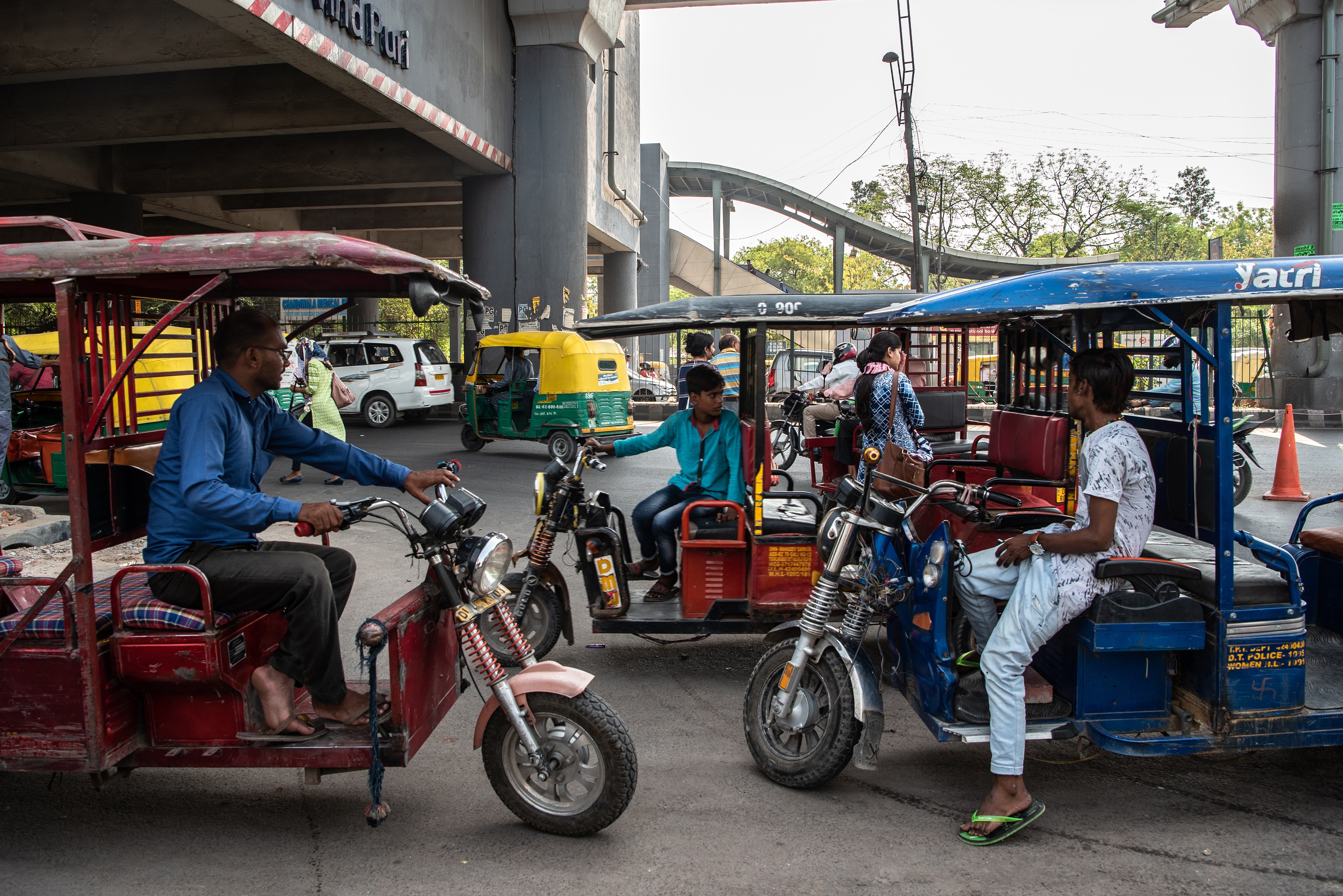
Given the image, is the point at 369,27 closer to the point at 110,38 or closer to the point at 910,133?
the point at 110,38

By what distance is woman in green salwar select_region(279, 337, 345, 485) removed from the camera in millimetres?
11242

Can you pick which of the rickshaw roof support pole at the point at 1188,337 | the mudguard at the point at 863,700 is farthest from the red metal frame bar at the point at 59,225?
the rickshaw roof support pole at the point at 1188,337

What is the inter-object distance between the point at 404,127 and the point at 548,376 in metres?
5.13

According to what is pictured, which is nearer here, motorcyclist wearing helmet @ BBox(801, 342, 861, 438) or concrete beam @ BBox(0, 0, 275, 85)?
motorcyclist wearing helmet @ BBox(801, 342, 861, 438)

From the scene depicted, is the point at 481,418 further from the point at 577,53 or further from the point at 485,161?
the point at 577,53

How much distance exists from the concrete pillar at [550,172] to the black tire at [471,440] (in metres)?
3.67

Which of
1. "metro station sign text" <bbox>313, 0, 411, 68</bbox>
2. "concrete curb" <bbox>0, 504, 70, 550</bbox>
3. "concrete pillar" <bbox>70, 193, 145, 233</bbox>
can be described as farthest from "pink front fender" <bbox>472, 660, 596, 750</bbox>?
"concrete pillar" <bbox>70, 193, 145, 233</bbox>

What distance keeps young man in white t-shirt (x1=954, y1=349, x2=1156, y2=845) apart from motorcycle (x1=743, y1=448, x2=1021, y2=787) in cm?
27

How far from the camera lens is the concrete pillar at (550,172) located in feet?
59.6

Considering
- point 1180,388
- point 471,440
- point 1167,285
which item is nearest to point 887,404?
point 1180,388

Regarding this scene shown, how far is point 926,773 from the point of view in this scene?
3.97 meters

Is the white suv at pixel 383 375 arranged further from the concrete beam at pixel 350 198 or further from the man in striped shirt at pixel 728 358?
the man in striped shirt at pixel 728 358

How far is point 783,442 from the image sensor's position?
1377 cm

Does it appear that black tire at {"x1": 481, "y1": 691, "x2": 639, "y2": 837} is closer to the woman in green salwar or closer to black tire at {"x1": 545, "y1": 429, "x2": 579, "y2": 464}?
the woman in green salwar
